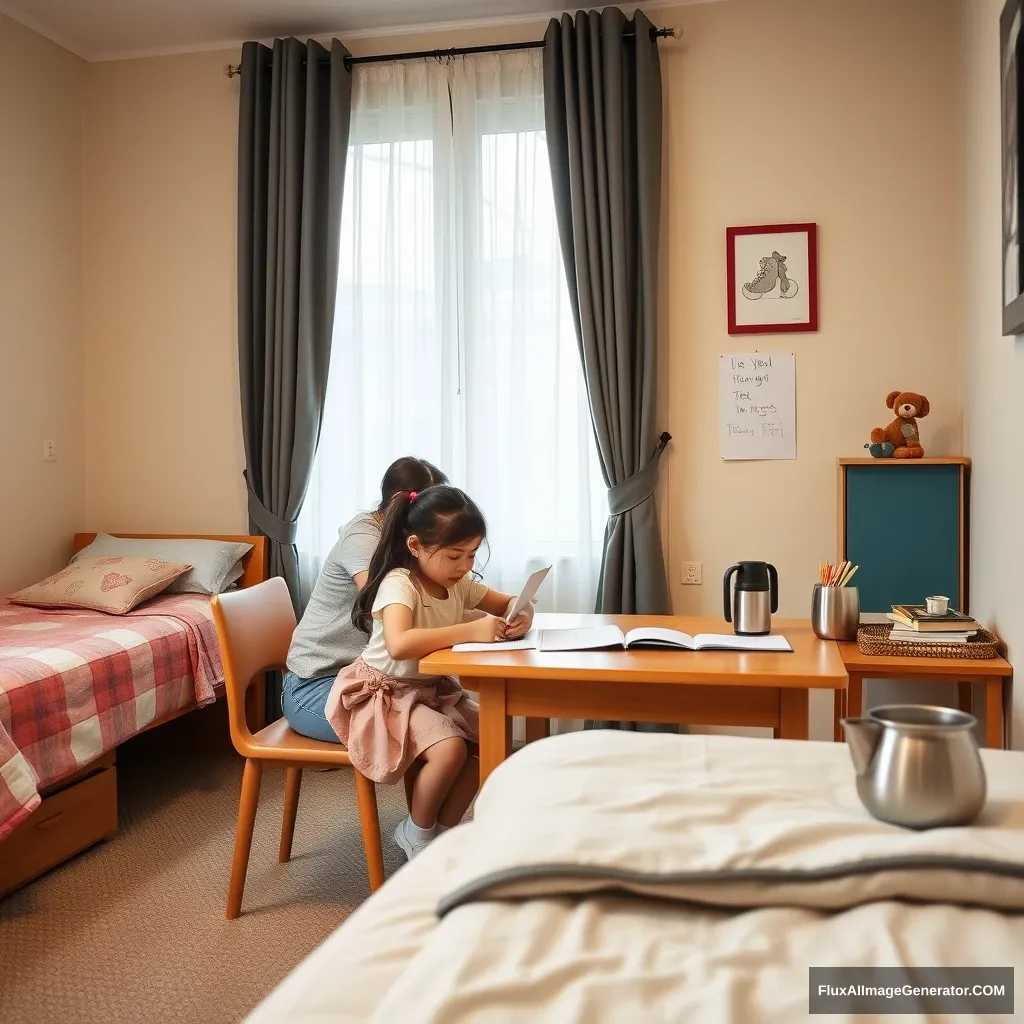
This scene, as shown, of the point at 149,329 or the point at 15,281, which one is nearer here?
the point at 15,281

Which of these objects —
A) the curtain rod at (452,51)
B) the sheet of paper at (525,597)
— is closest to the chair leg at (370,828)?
the sheet of paper at (525,597)

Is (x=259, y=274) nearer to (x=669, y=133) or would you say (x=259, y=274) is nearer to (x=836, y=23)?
(x=669, y=133)

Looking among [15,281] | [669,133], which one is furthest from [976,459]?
[15,281]

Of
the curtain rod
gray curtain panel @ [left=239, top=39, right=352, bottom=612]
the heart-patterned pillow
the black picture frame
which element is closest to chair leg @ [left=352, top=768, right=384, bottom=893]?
the heart-patterned pillow

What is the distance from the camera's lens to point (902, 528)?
292 cm

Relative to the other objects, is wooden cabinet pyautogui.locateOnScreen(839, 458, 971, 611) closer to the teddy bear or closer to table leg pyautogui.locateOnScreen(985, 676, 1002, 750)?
the teddy bear

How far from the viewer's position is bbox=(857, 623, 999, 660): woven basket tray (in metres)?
2.37

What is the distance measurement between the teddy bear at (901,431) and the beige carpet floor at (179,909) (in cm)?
189

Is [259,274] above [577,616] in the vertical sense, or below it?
above

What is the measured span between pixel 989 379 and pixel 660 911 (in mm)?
2304

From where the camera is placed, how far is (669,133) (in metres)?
3.48

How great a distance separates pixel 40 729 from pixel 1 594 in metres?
1.35

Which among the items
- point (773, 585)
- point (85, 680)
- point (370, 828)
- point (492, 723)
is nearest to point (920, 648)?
point (773, 585)

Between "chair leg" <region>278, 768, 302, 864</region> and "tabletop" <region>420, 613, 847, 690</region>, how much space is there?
742 millimetres
